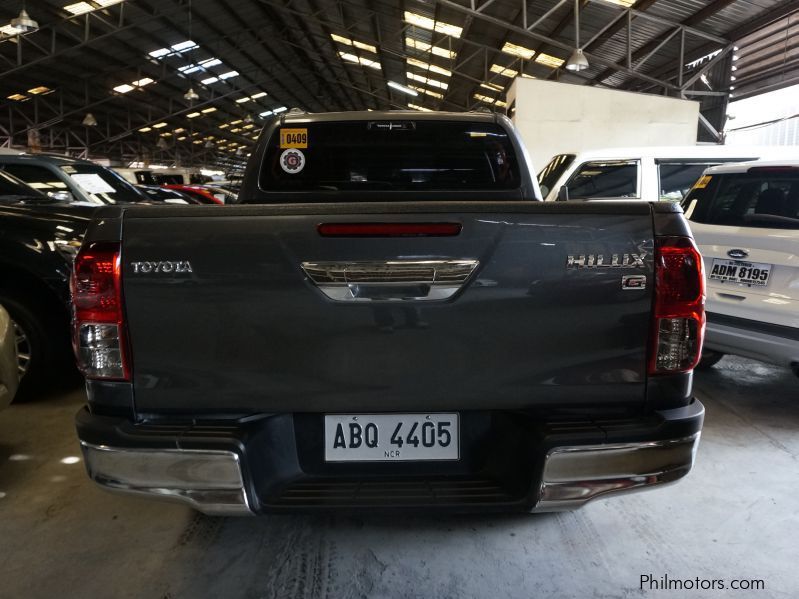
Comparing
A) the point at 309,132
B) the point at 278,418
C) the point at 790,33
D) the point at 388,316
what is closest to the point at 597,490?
the point at 388,316

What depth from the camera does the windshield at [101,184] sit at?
19.3 feet

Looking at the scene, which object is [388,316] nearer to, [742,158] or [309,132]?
[309,132]

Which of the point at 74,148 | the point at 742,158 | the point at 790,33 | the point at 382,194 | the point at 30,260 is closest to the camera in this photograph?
the point at 382,194

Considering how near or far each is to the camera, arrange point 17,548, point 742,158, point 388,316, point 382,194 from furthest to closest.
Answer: point 742,158
point 382,194
point 17,548
point 388,316

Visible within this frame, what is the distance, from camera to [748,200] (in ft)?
13.3

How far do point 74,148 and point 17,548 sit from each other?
111 feet

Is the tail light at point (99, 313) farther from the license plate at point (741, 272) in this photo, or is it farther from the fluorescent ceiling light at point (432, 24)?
the fluorescent ceiling light at point (432, 24)

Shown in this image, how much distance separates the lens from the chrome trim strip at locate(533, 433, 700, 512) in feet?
5.75

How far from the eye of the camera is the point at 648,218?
1.76 m

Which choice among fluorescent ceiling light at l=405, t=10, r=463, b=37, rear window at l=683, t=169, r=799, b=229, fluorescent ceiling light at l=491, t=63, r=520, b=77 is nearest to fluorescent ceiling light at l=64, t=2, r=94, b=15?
fluorescent ceiling light at l=405, t=10, r=463, b=37

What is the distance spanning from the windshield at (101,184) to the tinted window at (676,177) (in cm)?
563

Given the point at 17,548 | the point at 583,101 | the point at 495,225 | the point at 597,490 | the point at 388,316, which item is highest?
the point at 583,101

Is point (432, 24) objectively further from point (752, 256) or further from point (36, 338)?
point (36, 338)

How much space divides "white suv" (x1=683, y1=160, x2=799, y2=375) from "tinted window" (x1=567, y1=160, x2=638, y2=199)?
2487mm
